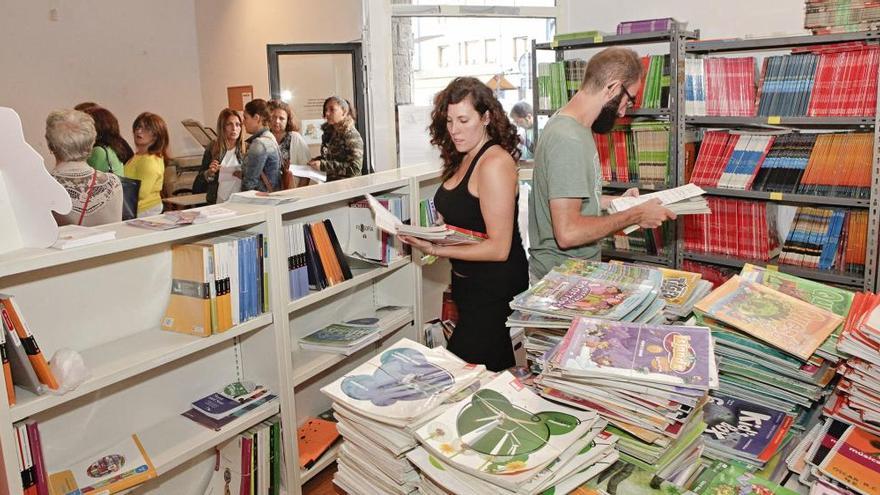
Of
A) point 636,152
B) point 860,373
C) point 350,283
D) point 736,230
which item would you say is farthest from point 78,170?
point 736,230

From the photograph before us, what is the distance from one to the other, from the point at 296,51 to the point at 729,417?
4.22 metres

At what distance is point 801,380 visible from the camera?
1.45 m

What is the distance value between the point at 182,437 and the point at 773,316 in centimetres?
169

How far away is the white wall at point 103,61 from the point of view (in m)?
6.05

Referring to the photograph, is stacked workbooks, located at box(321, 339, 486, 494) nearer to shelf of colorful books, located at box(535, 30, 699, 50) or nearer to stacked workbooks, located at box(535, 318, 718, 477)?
stacked workbooks, located at box(535, 318, 718, 477)

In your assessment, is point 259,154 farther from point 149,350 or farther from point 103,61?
point 103,61

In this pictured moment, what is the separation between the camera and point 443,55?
13.7 feet

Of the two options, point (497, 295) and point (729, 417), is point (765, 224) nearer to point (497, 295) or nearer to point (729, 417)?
point (497, 295)

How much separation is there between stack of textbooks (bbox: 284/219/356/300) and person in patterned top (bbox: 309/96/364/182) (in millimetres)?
2098

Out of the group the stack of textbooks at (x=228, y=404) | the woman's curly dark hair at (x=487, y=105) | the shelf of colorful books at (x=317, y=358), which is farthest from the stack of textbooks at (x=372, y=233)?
the stack of textbooks at (x=228, y=404)

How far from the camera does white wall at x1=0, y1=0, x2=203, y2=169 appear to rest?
605 cm

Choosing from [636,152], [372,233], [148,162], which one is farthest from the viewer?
[148,162]

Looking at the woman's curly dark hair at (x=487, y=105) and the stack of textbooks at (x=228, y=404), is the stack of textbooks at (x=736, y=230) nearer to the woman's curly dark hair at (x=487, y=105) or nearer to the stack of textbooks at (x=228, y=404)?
the woman's curly dark hair at (x=487, y=105)

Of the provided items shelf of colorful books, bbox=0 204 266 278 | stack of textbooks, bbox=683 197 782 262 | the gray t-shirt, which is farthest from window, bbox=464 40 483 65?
shelf of colorful books, bbox=0 204 266 278
